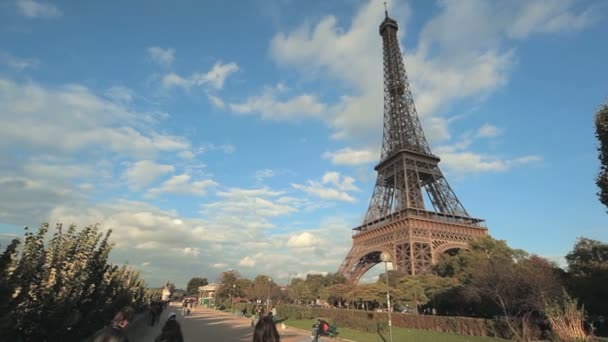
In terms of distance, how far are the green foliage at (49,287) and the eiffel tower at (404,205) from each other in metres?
35.7

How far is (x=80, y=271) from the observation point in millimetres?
9664

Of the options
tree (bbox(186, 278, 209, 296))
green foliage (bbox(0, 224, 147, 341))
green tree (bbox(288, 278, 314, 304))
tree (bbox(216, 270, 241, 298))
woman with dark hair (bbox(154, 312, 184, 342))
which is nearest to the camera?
woman with dark hair (bbox(154, 312, 184, 342))

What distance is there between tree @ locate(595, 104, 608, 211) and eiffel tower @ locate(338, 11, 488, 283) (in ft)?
84.9

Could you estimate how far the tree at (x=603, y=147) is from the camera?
A: 14965 mm

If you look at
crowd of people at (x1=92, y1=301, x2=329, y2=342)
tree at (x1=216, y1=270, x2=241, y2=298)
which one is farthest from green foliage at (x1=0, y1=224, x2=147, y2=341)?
tree at (x1=216, y1=270, x2=241, y2=298)

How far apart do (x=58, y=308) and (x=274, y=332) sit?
7482mm

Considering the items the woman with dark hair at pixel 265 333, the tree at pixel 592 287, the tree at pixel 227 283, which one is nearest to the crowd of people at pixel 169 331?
the woman with dark hair at pixel 265 333

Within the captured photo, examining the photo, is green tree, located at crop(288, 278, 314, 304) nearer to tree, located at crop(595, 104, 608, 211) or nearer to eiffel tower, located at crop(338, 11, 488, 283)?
eiffel tower, located at crop(338, 11, 488, 283)

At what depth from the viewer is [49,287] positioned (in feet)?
26.1

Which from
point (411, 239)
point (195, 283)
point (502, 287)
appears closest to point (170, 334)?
point (502, 287)

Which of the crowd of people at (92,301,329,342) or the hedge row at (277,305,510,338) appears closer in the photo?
the crowd of people at (92,301,329,342)

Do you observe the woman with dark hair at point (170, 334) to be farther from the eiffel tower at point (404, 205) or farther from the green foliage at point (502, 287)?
the eiffel tower at point (404, 205)

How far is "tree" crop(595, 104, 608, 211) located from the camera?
14965 millimetres

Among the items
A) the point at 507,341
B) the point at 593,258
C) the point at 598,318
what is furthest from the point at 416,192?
the point at 507,341
